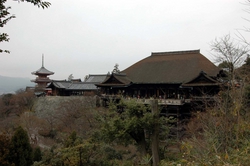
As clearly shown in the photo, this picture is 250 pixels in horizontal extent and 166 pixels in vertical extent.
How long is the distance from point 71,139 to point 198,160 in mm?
6257

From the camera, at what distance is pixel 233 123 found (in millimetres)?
5566

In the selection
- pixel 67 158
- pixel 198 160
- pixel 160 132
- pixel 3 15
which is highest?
pixel 3 15

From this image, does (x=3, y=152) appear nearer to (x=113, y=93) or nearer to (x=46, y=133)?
(x=46, y=133)

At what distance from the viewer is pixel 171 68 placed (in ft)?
68.5

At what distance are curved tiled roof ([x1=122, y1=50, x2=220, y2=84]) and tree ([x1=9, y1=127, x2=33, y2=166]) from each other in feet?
37.3

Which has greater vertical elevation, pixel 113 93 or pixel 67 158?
pixel 113 93

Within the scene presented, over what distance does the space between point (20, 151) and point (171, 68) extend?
46.3ft

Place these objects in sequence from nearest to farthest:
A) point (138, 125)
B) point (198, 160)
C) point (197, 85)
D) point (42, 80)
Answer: point (198, 160) → point (138, 125) → point (197, 85) → point (42, 80)

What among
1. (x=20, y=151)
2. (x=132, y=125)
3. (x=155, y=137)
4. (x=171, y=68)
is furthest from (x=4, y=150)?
(x=171, y=68)

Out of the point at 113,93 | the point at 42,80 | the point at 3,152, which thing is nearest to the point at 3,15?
the point at 3,152

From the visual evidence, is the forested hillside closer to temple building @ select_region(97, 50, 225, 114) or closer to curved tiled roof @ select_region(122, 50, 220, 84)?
temple building @ select_region(97, 50, 225, 114)

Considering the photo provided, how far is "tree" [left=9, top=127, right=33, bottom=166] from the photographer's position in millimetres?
10797

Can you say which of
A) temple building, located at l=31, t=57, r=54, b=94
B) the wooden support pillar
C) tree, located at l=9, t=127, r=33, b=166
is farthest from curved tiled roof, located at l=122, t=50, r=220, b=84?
temple building, located at l=31, t=57, r=54, b=94

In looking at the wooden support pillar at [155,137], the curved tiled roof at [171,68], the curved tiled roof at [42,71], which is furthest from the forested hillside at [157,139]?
the curved tiled roof at [42,71]
